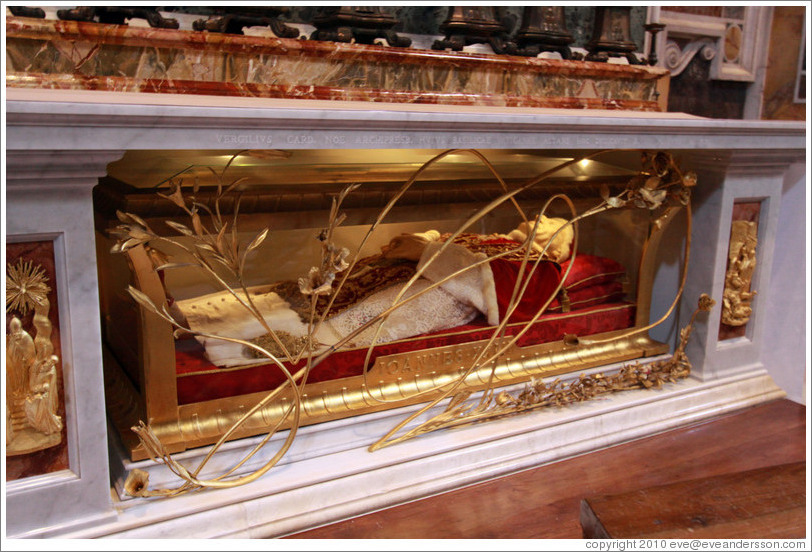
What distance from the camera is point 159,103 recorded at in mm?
1454

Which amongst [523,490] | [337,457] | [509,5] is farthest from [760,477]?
[509,5]

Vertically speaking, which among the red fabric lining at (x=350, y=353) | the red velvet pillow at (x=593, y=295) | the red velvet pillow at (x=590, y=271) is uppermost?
the red velvet pillow at (x=590, y=271)

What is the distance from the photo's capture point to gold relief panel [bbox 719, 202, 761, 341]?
98.8 inches

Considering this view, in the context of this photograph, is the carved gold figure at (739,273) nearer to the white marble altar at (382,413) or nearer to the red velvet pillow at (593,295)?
the white marble altar at (382,413)

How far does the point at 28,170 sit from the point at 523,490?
1464mm

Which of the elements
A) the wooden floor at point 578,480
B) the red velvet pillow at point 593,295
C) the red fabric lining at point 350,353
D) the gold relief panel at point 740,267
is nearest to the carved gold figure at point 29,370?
the red fabric lining at point 350,353

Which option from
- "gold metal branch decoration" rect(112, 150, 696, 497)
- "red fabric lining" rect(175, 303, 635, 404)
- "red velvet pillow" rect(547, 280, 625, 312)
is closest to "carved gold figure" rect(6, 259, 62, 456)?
"gold metal branch decoration" rect(112, 150, 696, 497)

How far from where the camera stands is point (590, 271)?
8.21 feet

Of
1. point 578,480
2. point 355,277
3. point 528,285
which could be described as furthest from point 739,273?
point 355,277

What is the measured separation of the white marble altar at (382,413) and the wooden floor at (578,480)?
1.7 inches

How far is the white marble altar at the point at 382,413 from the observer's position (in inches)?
57.2

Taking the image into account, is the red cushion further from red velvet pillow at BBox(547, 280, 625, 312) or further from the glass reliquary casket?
red velvet pillow at BBox(547, 280, 625, 312)

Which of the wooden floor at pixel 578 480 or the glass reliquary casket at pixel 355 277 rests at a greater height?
the glass reliquary casket at pixel 355 277

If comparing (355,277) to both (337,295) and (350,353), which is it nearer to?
(337,295)
